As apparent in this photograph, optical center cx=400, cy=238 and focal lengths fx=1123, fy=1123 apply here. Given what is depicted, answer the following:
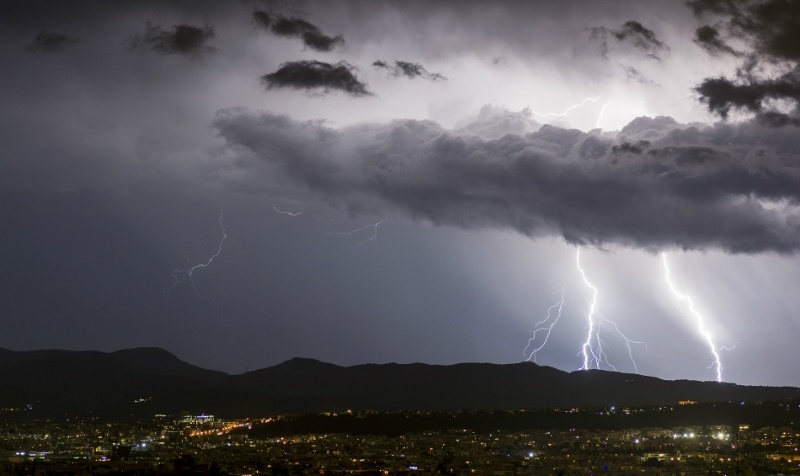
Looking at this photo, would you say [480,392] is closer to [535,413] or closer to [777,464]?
[535,413]

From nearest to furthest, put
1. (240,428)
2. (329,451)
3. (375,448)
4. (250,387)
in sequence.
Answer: (329,451) → (375,448) → (240,428) → (250,387)

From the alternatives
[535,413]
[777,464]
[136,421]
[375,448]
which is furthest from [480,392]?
[777,464]

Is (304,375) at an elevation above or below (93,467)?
above

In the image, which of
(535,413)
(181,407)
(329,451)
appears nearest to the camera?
(329,451)

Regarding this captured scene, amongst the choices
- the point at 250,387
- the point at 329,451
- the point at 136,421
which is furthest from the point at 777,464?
the point at 250,387

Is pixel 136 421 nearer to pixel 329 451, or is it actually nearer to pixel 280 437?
pixel 280 437

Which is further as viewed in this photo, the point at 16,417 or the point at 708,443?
the point at 16,417
